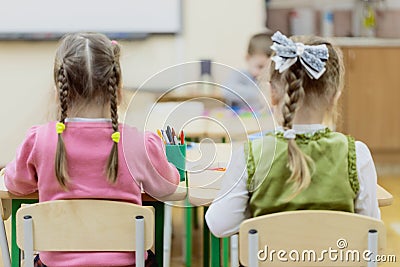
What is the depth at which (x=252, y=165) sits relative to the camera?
1.60m

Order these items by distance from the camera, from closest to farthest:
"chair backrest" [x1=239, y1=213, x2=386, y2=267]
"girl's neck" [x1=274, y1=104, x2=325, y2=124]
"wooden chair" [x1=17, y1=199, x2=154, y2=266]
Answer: "chair backrest" [x1=239, y1=213, x2=386, y2=267]
"wooden chair" [x1=17, y1=199, x2=154, y2=266]
"girl's neck" [x1=274, y1=104, x2=325, y2=124]

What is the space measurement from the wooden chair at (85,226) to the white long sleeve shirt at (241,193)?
7.1 inches

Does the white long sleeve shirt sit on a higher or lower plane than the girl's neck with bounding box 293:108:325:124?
lower

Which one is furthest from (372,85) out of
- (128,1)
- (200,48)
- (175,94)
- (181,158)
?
(181,158)

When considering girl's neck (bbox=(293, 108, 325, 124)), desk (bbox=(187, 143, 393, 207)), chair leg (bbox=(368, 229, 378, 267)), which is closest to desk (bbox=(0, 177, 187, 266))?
desk (bbox=(187, 143, 393, 207))

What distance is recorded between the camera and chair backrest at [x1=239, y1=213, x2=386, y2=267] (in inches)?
56.5

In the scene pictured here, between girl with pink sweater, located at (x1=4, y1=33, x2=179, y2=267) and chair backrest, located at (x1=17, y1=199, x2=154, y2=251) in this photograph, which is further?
girl with pink sweater, located at (x1=4, y1=33, x2=179, y2=267)

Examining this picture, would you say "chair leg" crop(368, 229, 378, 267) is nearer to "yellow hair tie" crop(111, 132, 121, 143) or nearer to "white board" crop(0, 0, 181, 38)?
"yellow hair tie" crop(111, 132, 121, 143)

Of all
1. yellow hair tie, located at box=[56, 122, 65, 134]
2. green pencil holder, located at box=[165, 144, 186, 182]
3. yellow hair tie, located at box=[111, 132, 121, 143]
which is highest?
yellow hair tie, located at box=[56, 122, 65, 134]

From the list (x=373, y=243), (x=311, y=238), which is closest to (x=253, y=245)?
(x=311, y=238)

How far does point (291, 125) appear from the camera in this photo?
1.60 meters

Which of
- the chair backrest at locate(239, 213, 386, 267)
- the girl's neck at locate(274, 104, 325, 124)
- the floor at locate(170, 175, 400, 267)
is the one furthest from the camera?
the floor at locate(170, 175, 400, 267)

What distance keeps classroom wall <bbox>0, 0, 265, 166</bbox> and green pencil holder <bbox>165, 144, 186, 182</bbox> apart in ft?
7.74

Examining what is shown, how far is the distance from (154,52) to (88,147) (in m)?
2.58
